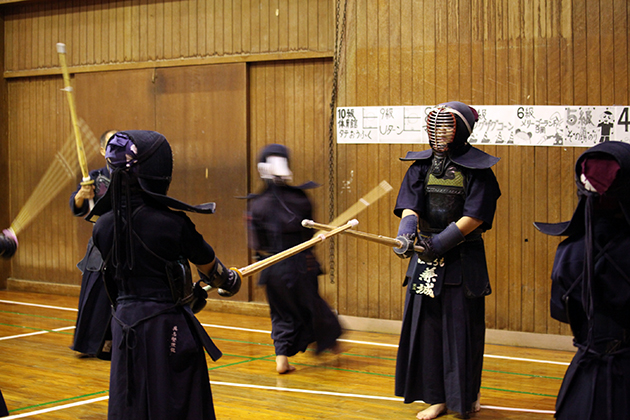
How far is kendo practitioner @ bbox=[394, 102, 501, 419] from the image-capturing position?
360cm

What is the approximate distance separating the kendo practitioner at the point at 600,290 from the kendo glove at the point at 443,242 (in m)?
1.00

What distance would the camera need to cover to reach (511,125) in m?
5.39

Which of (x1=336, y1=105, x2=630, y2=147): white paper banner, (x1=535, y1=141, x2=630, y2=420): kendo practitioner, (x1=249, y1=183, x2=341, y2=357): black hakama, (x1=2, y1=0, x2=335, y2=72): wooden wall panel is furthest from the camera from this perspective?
(x1=2, y1=0, x2=335, y2=72): wooden wall panel

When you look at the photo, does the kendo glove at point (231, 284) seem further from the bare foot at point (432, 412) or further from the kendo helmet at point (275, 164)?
the kendo helmet at point (275, 164)

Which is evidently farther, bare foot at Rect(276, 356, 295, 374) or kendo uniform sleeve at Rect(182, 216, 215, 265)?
bare foot at Rect(276, 356, 295, 374)

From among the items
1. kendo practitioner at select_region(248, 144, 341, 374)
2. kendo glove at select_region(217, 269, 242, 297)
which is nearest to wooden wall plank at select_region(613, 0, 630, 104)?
kendo practitioner at select_region(248, 144, 341, 374)

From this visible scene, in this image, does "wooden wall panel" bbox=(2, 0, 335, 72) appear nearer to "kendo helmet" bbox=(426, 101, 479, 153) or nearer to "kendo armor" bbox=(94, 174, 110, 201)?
"kendo armor" bbox=(94, 174, 110, 201)

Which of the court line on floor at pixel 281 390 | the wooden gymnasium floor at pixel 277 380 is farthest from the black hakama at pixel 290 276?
the court line on floor at pixel 281 390

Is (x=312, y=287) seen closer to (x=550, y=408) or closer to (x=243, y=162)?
(x=550, y=408)

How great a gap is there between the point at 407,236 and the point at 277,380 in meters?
1.51

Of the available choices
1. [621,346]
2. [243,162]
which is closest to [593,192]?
[621,346]

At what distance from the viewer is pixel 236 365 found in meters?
4.83

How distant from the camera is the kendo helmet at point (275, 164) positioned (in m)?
4.68

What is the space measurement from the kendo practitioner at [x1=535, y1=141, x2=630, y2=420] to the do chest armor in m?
1.14
